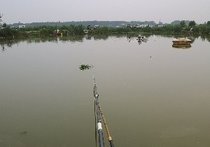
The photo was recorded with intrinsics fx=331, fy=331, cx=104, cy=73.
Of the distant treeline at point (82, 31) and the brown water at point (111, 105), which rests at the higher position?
the distant treeline at point (82, 31)

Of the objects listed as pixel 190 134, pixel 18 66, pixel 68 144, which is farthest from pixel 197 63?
pixel 68 144

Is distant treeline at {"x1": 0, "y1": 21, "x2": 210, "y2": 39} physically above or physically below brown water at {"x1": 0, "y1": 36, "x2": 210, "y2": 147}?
above

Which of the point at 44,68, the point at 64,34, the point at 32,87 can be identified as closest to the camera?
the point at 32,87

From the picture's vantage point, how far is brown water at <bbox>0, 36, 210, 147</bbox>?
961 centimetres

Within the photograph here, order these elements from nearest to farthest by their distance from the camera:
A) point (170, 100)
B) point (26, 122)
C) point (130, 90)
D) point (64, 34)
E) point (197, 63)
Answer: point (26, 122)
point (170, 100)
point (130, 90)
point (197, 63)
point (64, 34)

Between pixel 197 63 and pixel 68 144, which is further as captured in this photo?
pixel 197 63

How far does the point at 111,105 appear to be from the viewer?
41.9 feet

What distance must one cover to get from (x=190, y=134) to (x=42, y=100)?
6.58 meters

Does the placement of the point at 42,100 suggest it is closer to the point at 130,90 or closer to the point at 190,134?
the point at 130,90

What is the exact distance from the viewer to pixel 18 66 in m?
24.1

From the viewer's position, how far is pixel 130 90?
50.6 feet

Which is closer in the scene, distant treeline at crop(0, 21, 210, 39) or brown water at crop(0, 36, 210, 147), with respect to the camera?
brown water at crop(0, 36, 210, 147)

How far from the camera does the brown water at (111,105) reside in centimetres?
961

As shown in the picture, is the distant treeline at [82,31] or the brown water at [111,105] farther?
the distant treeline at [82,31]
